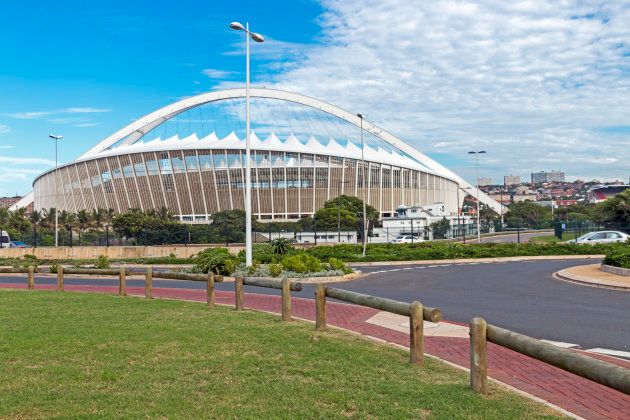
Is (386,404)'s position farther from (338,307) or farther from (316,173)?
(316,173)

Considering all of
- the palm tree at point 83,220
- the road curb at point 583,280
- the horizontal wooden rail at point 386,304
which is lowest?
the road curb at point 583,280

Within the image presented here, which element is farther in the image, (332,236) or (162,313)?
(332,236)

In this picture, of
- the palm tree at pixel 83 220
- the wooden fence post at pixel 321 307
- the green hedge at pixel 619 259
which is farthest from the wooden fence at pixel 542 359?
the palm tree at pixel 83 220

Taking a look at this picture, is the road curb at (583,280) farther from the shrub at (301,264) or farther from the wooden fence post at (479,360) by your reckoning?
the wooden fence post at (479,360)

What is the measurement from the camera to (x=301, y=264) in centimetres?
2498

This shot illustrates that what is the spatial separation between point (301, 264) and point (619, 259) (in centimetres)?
1192

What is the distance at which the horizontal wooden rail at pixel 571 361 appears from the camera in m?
4.96

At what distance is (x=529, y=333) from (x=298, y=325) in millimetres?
4204

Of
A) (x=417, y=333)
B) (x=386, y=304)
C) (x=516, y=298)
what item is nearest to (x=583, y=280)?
(x=516, y=298)

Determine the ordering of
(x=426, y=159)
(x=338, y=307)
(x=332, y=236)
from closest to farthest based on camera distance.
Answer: (x=338, y=307), (x=332, y=236), (x=426, y=159)

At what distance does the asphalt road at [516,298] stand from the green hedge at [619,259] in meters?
2.34

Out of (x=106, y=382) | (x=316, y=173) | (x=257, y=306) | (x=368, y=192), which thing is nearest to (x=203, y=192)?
(x=316, y=173)

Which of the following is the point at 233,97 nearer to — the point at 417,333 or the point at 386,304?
the point at 386,304

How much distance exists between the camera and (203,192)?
104 m
